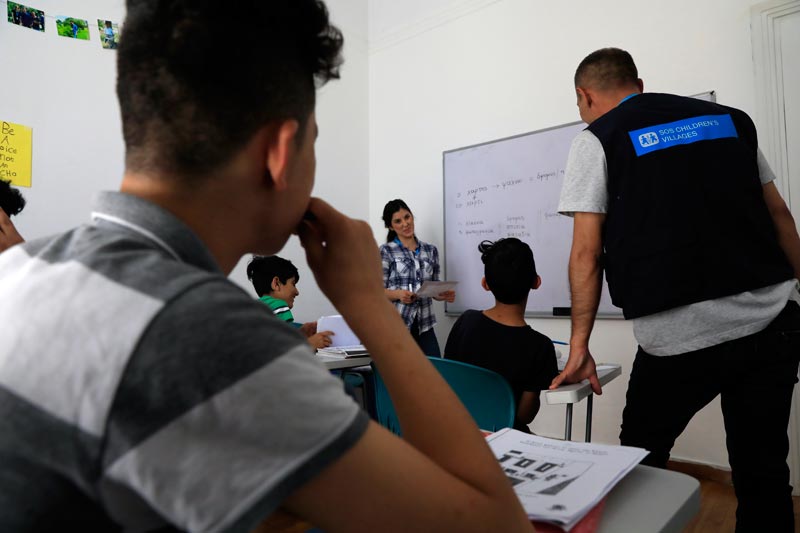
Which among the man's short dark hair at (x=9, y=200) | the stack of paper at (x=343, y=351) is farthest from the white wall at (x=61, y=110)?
the stack of paper at (x=343, y=351)

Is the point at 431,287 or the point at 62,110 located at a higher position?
the point at 62,110

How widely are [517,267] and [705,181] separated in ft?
2.08

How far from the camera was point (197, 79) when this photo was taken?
1.59 ft

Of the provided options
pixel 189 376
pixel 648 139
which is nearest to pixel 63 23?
pixel 648 139

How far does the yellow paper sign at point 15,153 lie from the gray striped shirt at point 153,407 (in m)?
3.15

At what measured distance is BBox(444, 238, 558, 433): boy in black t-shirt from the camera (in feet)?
5.52

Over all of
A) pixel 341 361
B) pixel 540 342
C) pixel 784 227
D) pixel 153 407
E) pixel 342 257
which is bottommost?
pixel 341 361

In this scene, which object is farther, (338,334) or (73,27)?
(73,27)

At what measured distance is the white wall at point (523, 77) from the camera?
290cm

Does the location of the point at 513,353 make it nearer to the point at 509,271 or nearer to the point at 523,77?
the point at 509,271

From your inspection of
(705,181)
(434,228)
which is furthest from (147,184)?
(434,228)

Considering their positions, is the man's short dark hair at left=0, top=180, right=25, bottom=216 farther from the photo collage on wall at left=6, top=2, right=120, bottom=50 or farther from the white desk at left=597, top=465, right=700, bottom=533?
the white desk at left=597, top=465, right=700, bottom=533

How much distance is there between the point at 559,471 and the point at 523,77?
3437mm

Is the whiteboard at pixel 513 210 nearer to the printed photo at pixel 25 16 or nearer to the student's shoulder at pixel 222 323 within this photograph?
the printed photo at pixel 25 16
